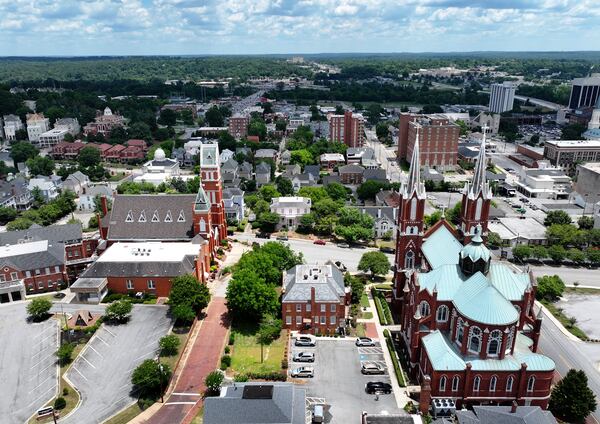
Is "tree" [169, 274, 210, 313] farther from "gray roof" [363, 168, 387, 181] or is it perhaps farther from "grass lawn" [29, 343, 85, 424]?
"gray roof" [363, 168, 387, 181]

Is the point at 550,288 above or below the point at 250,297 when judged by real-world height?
below

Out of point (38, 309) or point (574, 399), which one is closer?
A: point (574, 399)

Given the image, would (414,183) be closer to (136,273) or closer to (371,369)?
(371,369)

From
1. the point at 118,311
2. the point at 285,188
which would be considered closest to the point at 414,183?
the point at 118,311

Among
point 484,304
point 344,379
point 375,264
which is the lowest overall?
point 344,379

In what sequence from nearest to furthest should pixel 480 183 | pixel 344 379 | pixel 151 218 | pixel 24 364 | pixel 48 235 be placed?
pixel 344 379
pixel 24 364
pixel 480 183
pixel 48 235
pixel 151 218

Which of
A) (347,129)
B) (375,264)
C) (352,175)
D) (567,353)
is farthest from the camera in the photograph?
(347,129)

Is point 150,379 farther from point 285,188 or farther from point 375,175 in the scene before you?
point 375,175

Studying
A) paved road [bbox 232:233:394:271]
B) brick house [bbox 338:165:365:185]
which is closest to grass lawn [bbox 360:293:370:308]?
paved road [bbox 232:233:394:271]
